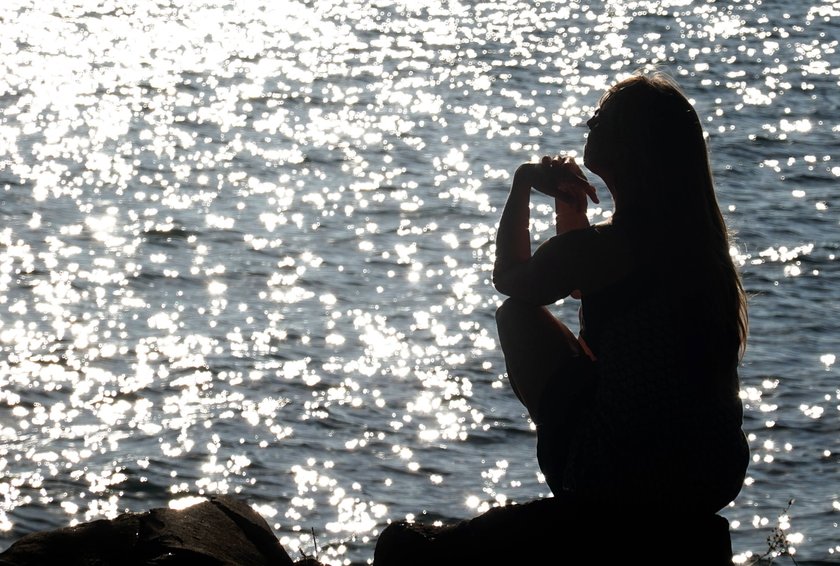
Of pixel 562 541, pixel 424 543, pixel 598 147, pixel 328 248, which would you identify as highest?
pixel 598 147

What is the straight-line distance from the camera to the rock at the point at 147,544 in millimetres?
5758

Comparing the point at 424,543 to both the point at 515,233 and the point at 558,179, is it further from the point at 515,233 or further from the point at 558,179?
the point at 558,179

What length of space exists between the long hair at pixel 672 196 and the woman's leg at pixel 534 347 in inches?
22.7

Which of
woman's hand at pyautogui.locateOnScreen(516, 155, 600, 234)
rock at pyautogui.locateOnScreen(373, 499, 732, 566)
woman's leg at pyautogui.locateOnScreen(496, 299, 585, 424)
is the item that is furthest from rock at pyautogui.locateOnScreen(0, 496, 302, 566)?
woman's hand at pyautogui.locateOnScreen(516, 155, 600, 234)

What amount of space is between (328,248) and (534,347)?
8.66m

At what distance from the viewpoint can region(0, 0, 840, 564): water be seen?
9.20 metres

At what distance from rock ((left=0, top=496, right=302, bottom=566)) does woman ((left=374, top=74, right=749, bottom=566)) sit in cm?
109

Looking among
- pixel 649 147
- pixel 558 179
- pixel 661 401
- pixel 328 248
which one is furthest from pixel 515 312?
pixel 328 248

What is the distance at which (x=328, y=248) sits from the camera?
14.3 meters

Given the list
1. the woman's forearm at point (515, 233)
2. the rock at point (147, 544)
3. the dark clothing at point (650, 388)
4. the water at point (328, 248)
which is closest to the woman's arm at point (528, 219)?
the woman's forearm at point (515, 233)

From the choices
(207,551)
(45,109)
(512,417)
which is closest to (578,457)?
(207,551)

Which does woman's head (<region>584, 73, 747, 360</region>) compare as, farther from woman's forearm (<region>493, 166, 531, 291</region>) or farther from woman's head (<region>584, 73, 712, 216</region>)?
woman's forearm (<region>493, 166, 531, 291</region>)

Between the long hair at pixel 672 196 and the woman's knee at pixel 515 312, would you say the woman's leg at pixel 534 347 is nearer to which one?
the woman's knee at pixel 515 312

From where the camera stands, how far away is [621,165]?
5426 millimetres
